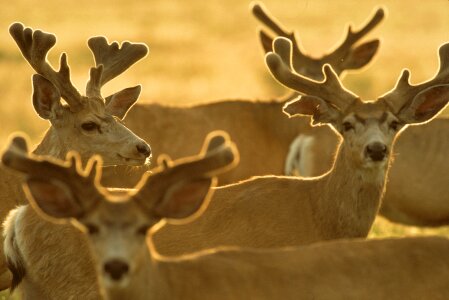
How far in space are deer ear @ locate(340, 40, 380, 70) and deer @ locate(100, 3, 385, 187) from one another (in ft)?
0.04

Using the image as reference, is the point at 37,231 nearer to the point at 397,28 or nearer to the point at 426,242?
the point at 426,242

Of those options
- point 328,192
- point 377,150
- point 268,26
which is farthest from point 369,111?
point 268,26

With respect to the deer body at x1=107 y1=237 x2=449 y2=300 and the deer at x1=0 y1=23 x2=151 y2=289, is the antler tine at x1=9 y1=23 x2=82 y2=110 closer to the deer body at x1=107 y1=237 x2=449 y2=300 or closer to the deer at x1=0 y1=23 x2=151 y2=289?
the deer at x1=0 y1=23 x2=151 y2=289

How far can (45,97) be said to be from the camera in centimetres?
1096

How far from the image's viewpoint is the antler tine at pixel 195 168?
7.39 metres

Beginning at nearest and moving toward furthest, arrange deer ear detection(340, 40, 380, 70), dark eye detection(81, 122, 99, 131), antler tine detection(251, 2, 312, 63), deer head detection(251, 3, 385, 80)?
dark eye detection(81, 122, 99, 131)
deer head detection(251, 3, 385, 80)
deer ear detection(340, 40, 380, 70)
antler tine detection(251, 2, 312, 63)

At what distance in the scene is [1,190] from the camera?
35.4 ft

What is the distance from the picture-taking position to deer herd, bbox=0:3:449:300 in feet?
24.6

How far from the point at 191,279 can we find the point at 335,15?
3293 cm

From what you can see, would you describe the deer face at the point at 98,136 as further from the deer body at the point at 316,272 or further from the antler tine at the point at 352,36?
the antler tine at the point at 352,36

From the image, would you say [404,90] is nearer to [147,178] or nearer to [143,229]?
[147,178]

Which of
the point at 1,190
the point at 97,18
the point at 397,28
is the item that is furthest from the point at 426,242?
the point at 97,18

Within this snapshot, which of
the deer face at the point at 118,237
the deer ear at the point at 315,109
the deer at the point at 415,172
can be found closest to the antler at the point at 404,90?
the deer ear at the point at 315,109

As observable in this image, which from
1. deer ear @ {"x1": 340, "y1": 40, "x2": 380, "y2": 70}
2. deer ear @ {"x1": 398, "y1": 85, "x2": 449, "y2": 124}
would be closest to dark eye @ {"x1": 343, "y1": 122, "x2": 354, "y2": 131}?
deer ear @ {"x1": 398, "y1": 85, "x2": 449, "y2": 124}
